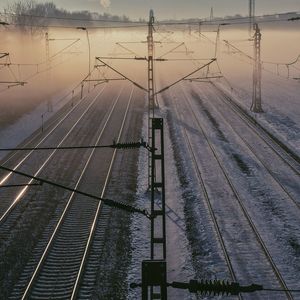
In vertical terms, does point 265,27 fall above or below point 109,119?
above

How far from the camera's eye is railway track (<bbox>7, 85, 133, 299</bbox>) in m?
14.7

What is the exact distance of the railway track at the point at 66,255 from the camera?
579 inches

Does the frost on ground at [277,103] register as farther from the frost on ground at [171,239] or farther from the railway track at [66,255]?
the railway track at [66,255]

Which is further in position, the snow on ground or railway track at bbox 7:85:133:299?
the snow on ground

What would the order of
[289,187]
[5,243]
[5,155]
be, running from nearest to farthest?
[5,243] → [289,187] → [5,155]

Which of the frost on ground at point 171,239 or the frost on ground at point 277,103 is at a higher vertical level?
the frost on ground at point 277,103

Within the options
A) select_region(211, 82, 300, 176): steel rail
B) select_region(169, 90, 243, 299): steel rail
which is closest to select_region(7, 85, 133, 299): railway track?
select_region(169, 90, 243, 299): steel rail

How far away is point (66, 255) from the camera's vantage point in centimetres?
1703

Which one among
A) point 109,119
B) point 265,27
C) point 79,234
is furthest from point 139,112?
point 265,27

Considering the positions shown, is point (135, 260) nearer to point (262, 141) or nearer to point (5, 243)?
point (5, 243)

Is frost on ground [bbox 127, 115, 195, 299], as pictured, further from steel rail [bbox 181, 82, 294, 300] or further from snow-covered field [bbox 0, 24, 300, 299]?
steel rail [bbox 181, 82, 294, 300]

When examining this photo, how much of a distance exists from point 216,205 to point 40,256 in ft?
28.1

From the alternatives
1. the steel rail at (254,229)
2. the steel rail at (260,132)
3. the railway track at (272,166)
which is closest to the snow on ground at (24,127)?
the steel rail at (254,229)

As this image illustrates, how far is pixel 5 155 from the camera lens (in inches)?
1246
